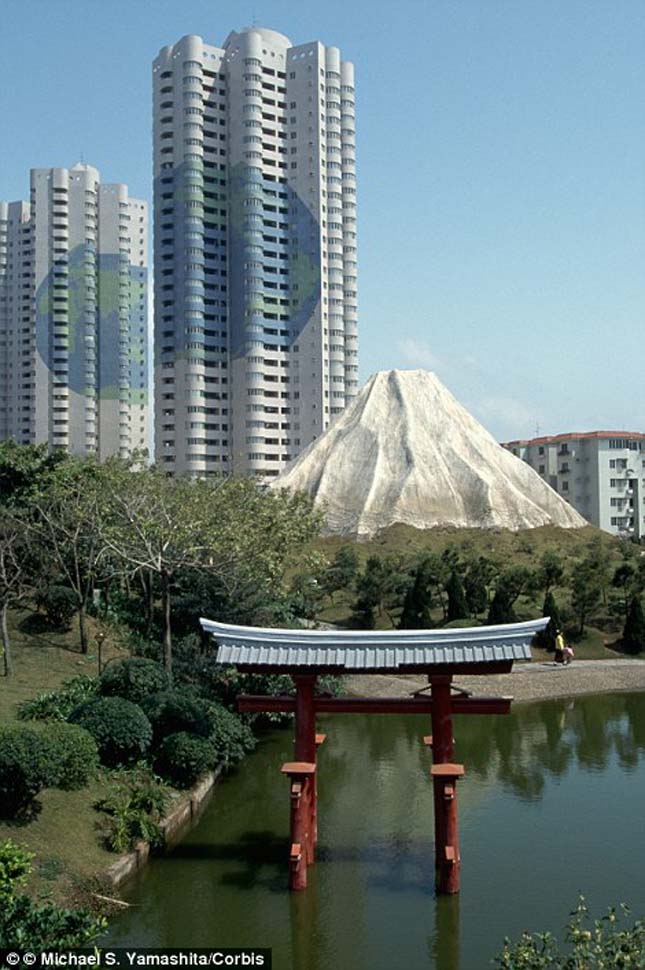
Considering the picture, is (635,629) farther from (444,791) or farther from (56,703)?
(444,791)

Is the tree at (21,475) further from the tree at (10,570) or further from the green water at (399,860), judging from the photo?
the green water at (399,860)

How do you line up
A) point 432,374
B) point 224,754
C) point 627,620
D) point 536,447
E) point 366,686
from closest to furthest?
point 224,754
point 366,686
point 627,620
point 432,374
point 536,447

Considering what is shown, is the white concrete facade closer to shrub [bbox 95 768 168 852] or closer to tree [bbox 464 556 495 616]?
tree [bbox 464 556 495 616]

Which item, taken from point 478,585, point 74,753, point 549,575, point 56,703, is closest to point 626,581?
point 549,575

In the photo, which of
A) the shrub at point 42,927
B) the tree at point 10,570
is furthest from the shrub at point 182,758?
the shrub at point 42,927

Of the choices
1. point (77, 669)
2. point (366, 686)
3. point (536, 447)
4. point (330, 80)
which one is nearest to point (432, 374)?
point (536, 447)

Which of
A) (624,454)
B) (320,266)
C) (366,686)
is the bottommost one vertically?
(366,686)

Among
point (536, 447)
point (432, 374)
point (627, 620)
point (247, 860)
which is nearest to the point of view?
point (247, 860)

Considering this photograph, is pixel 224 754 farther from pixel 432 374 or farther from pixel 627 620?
pixel 432 374
